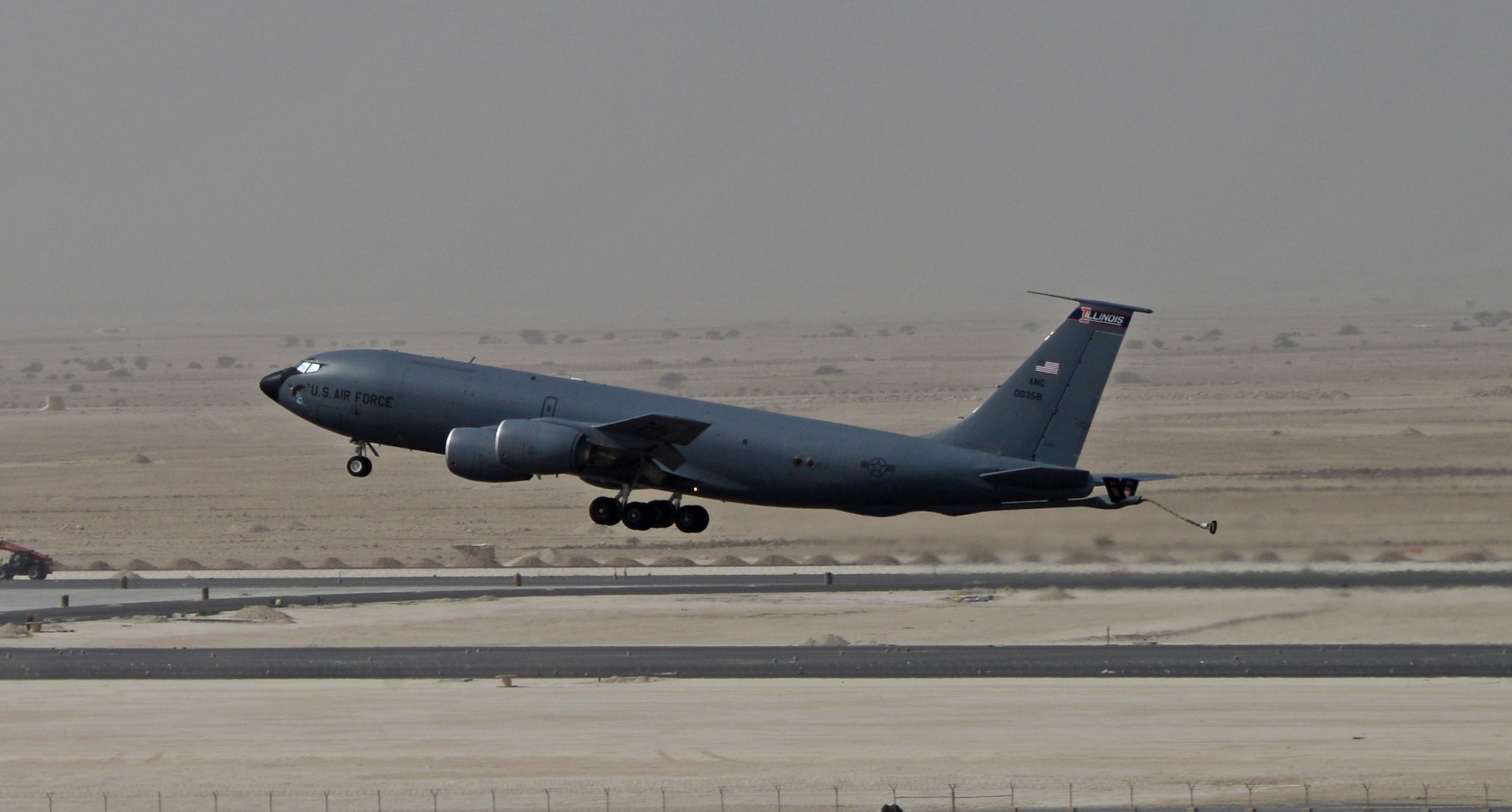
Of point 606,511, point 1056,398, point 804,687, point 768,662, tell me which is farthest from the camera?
point 768,662

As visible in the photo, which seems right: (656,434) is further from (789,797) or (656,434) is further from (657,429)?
(789,797)

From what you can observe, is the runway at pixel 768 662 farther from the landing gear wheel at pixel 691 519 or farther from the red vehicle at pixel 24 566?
the red vehicle at pixel 24 566

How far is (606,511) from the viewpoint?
211 ft

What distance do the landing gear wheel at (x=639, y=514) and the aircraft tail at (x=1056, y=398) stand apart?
937 centimetres

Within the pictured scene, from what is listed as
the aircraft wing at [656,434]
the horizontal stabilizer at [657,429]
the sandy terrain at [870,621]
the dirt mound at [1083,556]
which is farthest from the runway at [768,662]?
the horizontal stabilizer at [657,429]

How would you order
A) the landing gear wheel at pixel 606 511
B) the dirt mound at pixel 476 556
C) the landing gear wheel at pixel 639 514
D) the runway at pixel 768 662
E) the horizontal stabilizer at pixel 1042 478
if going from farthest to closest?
the dirt mound at pixel 476 556
the runway at pixel 768 662
the landing gear wheel at pixel 639 514
the landing gear wheel at pixel 606 511
the horizontal stabilizer at pixel 1042 478

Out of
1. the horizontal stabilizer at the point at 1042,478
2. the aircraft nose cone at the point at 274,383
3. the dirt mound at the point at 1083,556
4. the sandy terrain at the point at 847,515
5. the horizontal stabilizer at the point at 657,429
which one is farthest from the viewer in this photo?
the sandy terrain at the point at 847,515

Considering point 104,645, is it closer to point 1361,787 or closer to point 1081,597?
point 1081,597

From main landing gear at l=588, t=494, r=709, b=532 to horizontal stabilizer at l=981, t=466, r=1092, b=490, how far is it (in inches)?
385

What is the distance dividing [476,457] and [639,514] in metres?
6.04

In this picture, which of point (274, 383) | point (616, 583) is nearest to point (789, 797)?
point (274, 383)

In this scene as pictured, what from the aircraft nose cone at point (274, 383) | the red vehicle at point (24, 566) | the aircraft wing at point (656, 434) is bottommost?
the red vehicle at point (24, 566)

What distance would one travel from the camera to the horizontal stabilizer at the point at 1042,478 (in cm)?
5972

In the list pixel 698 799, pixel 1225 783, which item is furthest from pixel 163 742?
pixel 1225 783
